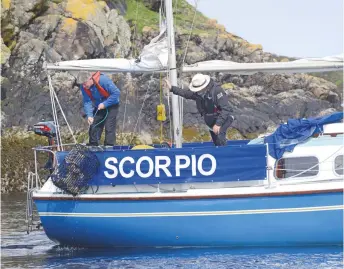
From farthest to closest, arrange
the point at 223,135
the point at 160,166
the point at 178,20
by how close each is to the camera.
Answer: the point at 178,20
the point at 223,135
the point at 160,166

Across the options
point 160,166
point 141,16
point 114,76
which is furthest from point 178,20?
point 160,166

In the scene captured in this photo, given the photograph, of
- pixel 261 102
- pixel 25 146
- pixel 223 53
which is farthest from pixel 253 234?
pixel 223 53

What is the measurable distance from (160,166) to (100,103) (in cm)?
219

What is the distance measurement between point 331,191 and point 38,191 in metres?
5.83

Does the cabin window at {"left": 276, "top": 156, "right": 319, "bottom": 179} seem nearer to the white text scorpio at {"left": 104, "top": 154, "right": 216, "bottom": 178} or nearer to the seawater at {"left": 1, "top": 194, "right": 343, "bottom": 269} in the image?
the white text scorpio at {"left": 104, "top": 154, "right": 216, "bottom": 178}

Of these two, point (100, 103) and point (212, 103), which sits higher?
point (100, 103)

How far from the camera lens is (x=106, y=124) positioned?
635 inches

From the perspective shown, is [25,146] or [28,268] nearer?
[28,268]

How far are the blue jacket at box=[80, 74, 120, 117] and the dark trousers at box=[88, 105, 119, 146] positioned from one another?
0.19 m

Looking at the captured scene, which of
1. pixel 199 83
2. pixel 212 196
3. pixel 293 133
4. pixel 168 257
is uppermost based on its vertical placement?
pixel 199 83

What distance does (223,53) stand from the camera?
4562 cm

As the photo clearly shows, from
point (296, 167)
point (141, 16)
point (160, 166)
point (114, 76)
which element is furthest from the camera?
point (141, 16)

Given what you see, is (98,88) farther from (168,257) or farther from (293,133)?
(293,133)

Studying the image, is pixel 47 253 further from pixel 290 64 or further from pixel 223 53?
pixel 223 53
